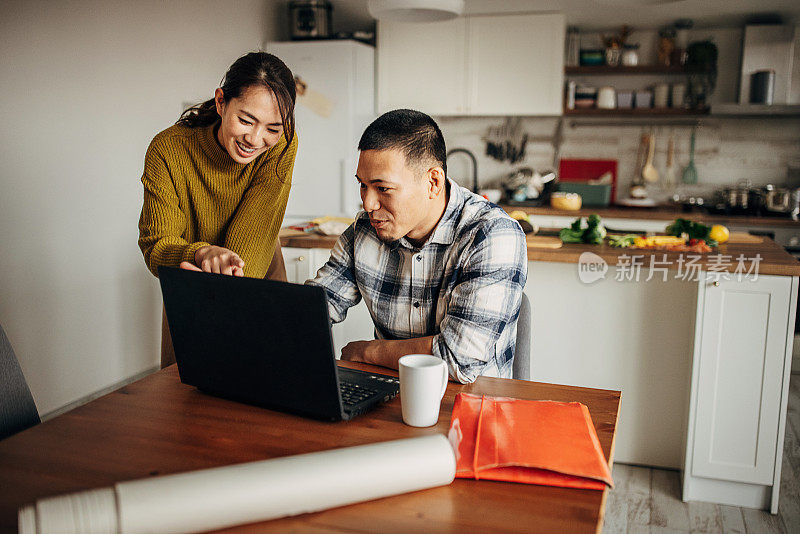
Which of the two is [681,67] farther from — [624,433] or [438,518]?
[438,518]

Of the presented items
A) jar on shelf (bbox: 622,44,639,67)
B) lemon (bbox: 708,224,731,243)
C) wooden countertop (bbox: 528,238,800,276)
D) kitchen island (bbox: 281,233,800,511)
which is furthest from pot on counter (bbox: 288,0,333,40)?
lemon (bbox: 708,224,731,243)

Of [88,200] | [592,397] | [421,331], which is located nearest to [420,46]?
[88,200]

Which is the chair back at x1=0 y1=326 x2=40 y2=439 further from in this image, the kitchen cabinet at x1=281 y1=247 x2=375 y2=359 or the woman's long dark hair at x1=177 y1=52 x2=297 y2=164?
the kitchen cabinet at x1=281 y1=247 x2=375 y2=359

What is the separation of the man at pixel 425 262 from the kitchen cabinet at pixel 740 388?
3.46ft

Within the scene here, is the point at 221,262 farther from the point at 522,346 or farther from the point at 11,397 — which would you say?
the point at 522,346

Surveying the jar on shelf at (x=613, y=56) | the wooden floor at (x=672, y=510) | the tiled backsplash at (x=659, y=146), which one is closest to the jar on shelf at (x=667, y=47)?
the jar on shelf at (x=613, y=56)

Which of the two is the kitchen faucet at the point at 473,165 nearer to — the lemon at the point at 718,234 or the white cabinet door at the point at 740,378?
the lemon at the point at 718,234

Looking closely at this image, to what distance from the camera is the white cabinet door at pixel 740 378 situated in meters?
2.18

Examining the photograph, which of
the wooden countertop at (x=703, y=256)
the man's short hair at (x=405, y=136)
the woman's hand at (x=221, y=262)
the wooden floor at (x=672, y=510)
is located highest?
the man's short hair at (x=405, y=136)

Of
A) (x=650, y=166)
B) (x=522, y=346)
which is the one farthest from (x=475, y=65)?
(x=522, y=346)

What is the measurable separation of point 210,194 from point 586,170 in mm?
3650

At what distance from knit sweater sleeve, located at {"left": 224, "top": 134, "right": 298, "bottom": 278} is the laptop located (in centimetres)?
63

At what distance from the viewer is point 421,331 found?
5.07 feet

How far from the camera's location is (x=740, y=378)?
2.23 meters
